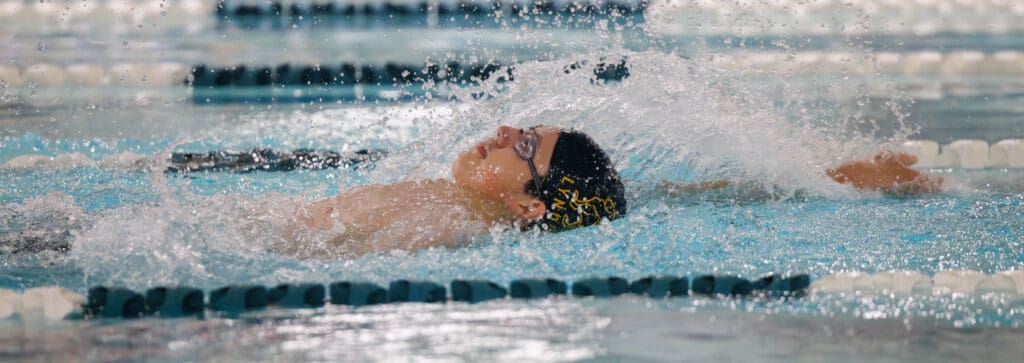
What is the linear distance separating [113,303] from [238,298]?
25 centimetres

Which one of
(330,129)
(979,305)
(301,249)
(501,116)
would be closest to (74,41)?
(330,129)

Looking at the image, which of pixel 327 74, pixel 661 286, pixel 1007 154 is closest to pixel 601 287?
pixel 661 286

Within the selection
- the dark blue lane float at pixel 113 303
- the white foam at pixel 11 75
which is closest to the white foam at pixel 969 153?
the dark blue lane float at pixel 113 303

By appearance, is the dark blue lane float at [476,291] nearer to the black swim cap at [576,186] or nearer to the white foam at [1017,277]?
the black swim cap at [576,186]

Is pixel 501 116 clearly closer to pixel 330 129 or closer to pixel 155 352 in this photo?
pixel 330 129

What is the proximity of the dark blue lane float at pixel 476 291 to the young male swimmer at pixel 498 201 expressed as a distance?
1.09ft

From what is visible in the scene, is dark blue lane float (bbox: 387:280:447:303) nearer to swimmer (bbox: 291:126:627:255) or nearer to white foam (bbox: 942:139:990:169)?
swimmer (bbox: 291:126:627:255)

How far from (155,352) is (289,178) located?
239 centimetres

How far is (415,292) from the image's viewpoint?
2.30m

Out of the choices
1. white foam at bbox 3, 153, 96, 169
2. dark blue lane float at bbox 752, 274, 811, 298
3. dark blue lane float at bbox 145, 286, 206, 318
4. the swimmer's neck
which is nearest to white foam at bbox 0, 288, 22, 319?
dark blue lane float at bbox 145, 286, 206, 318

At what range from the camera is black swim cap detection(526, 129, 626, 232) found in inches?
105

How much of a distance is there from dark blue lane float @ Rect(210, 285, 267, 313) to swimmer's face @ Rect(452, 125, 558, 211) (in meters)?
0.67

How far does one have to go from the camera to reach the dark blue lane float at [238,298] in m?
2.20

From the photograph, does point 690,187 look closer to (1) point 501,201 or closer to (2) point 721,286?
(1) point 501,201
